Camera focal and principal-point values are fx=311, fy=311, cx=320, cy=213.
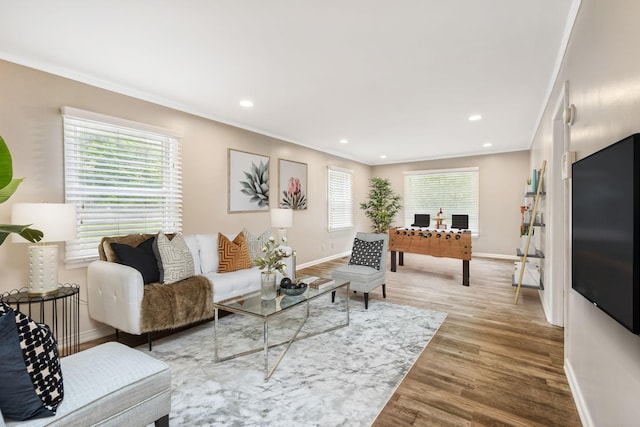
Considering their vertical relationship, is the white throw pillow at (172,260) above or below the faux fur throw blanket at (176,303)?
above

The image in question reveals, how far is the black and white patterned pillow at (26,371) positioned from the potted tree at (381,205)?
273 inches

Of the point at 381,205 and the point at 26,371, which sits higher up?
the point at 381,205

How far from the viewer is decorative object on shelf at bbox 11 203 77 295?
236 cm

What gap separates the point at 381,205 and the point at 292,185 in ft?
9.59

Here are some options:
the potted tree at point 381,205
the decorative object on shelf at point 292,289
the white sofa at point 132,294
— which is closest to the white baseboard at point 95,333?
the white sofa at point 132,294

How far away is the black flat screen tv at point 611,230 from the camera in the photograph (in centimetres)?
104

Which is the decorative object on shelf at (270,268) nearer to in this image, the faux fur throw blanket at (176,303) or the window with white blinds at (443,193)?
the faux fur throw blanket at (176,303)

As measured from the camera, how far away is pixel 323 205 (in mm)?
6836

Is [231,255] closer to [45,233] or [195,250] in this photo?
[195,250]

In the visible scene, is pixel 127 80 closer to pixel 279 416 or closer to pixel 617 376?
pixel 279 416

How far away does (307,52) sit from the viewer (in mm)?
2611

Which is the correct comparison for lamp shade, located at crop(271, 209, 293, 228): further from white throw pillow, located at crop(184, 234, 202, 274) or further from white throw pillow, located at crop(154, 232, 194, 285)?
white throw pillow, located at crop(154, 232, 194, 285)

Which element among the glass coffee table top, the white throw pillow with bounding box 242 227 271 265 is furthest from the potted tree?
the glass coffee table top

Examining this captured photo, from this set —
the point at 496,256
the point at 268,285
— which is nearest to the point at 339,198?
the point at 496,256
